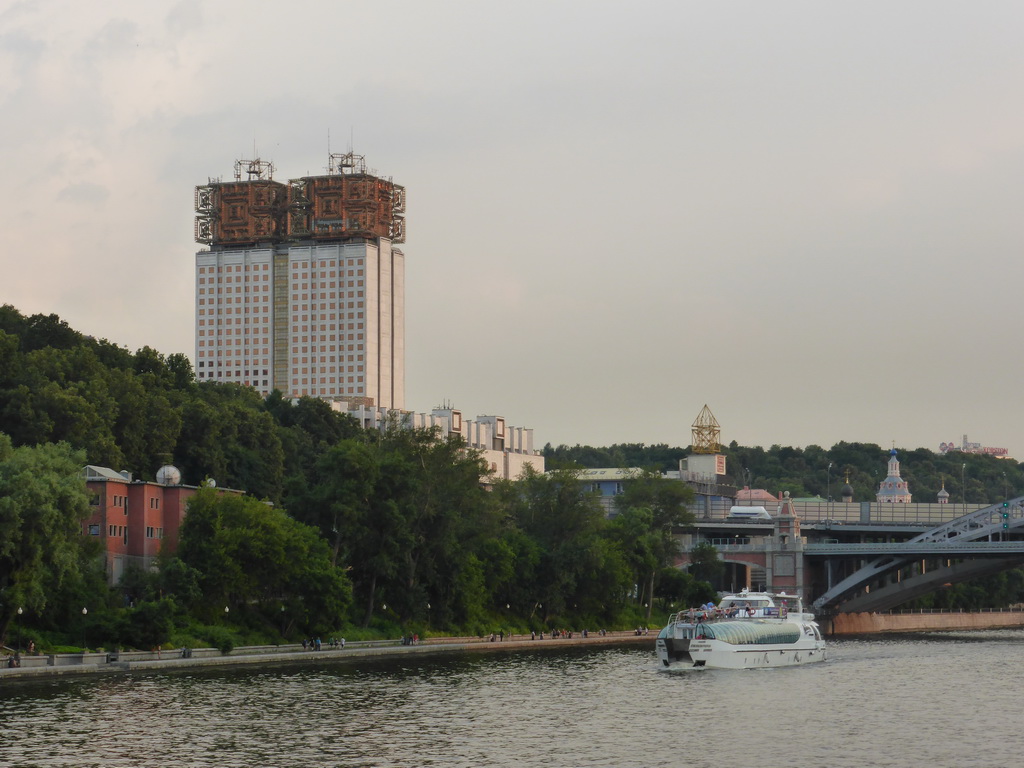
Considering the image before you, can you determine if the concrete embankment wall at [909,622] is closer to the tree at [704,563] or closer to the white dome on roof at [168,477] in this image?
the tree at [704,563]

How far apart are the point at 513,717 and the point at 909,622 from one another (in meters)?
122

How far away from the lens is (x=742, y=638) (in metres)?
105

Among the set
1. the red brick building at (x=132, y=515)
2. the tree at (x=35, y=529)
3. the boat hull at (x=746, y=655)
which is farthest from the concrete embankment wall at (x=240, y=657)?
the boat hull at (x=746, y=655)

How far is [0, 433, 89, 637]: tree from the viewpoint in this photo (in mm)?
86312

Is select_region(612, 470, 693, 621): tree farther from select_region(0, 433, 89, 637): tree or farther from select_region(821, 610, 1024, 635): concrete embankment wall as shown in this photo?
select_region(0, 433, 89, 637): tree

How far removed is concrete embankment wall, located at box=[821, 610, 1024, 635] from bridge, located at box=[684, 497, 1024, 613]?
2.11m

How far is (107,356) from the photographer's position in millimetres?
141750

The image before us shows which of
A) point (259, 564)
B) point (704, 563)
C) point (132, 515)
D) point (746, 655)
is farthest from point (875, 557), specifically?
point (132, 515)

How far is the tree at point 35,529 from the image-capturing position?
283ft

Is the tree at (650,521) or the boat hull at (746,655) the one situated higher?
the tree at (650,521)

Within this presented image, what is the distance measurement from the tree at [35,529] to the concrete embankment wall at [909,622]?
93.0 metres

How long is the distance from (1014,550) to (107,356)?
3227 inches

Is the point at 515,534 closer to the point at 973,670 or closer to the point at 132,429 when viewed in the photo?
the point at 132,429

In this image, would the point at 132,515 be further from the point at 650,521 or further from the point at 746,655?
the point at 650,521
